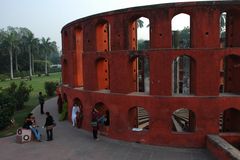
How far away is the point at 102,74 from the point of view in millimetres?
16438

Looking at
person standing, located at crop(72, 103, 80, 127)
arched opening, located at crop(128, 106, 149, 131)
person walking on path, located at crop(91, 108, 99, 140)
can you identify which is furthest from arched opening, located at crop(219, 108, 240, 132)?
person standing, located at crop(72, 103, 80, 127)

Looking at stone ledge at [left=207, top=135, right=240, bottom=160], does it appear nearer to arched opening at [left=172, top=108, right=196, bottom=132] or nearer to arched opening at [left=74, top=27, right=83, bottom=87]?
arched opening at [left=172, top=108, right=196, bottom=132]

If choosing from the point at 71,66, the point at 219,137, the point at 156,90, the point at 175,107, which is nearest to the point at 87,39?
the point at 71,66

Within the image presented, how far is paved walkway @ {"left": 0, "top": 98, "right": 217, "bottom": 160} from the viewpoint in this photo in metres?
12.0

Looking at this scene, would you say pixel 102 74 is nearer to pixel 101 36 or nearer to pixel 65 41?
pixel 101 36

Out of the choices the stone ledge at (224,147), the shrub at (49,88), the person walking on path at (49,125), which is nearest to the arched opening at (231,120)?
the stone ledge at (224,147)

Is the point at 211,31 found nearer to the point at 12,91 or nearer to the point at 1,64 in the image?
the point at 12,91

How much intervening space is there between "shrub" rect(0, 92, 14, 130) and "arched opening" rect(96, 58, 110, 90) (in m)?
6.22

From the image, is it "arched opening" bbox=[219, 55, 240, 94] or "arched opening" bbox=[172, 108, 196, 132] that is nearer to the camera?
"arched opening" bbox=[219, 55, 240, 94]

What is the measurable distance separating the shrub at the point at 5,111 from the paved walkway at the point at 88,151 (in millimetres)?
2157

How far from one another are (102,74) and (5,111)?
6.61m

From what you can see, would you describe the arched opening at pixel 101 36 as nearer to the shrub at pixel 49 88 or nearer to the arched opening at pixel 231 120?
the arched opening at pixel 231 120

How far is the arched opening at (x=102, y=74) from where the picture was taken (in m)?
16.0

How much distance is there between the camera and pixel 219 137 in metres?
12.4
